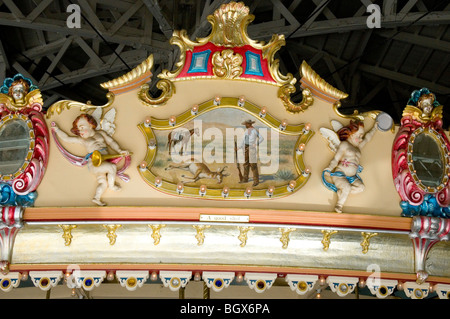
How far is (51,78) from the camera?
12242mm

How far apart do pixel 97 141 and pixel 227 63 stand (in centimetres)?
158

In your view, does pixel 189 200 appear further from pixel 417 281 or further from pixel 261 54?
pixel 417 281

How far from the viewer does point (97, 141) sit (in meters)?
5.95

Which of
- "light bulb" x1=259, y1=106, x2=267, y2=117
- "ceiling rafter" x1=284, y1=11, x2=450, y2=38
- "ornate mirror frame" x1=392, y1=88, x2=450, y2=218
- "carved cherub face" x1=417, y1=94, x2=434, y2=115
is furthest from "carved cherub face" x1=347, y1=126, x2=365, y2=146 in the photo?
"ceiling rafter" x1=284, y1=11, x2=450, y2=38

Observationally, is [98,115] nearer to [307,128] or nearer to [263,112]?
[263,112]

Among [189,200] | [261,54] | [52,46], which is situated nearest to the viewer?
[189,200]

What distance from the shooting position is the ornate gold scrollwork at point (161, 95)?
239 inches

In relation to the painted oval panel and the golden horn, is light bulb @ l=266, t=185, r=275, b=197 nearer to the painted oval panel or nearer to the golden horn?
the painted oval panel

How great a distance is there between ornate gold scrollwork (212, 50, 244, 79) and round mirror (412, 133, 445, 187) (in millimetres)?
2061

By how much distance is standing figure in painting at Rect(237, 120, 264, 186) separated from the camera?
5926mm

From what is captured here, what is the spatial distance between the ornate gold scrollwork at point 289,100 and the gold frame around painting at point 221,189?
→ 20cm

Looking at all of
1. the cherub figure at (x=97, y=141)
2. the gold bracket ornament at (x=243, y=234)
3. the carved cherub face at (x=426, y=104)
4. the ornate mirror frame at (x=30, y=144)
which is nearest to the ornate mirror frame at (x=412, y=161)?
the carved cherub face at (x=426, y=104)
